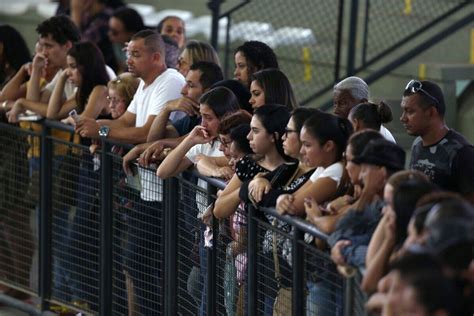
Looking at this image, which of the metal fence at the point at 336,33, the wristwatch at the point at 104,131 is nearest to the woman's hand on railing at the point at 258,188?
the wristwatch at the point at 104,131

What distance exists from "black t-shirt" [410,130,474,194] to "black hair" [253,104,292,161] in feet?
2.51

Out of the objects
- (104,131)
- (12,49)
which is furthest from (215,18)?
(104,131)

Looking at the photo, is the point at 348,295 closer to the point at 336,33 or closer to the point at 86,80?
the point at 86,80

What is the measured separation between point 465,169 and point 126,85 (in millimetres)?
2926

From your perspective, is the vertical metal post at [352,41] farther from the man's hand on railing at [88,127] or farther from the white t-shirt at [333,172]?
the white t-shirt at [333,172]

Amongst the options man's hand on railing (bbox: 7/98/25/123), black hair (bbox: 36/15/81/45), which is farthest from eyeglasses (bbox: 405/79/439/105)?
black hair (bbox: 36/15/81/45)

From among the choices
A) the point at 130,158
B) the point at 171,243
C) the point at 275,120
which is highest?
the point at 275,120

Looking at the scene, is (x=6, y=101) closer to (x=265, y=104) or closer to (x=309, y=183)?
(x=265, y=104)

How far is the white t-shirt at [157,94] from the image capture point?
8.85 metres

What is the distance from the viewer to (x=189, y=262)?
313 inches

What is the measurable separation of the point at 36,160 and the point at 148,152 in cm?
189

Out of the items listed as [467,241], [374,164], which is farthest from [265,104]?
[467,241]

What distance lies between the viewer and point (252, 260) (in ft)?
22.5

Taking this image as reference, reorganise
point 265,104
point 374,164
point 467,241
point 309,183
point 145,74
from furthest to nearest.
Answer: point 145,74 < point 265,104 < point 309,183 < point 374,164 < point 467,241
